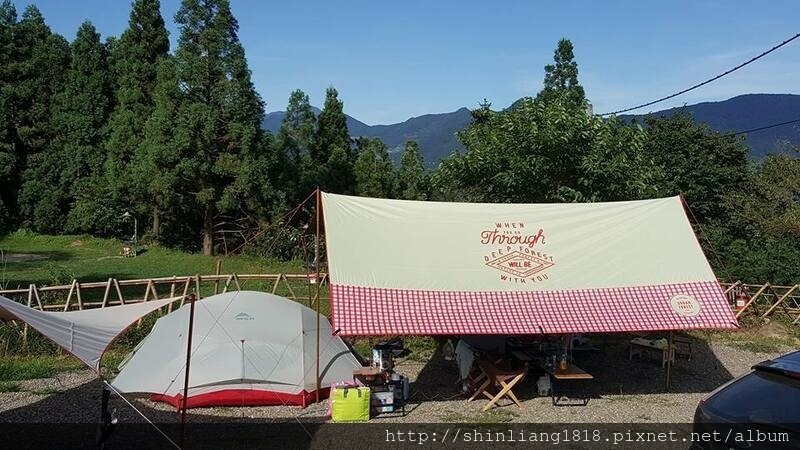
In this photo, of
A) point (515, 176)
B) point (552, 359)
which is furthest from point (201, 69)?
point (552, 359)

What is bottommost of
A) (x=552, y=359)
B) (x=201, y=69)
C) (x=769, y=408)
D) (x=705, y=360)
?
(x=705, y=360)

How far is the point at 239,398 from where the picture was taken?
9.44 m

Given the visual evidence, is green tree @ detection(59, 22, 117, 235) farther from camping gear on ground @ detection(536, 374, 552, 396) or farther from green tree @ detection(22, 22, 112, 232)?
camping gear on ground @ detection(536, 374, 552, 396)

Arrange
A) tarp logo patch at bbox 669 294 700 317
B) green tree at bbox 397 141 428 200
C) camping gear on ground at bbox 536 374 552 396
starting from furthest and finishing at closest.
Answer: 1. green tree at bbox 397 141 428 200
2. camping gear on ground at bbox 536 374 552 396
3. tarp logo patch at bbox 669 294 700 317

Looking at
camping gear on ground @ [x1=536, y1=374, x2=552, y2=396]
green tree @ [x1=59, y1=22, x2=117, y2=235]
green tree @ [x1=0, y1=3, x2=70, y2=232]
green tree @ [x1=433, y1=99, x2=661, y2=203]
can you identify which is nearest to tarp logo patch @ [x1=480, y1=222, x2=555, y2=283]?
camping gear on ground @ [x1=536, y1=374, x2=552, y2=396]

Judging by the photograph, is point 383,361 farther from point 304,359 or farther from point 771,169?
point 771,169

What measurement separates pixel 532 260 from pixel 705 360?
5.33 m

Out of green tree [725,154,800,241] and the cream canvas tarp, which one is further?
green tree [725,154,800,241]

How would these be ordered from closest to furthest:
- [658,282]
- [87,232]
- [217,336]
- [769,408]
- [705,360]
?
[769,408] < [217,336] < [658,282] < [705,360] < [87,232]

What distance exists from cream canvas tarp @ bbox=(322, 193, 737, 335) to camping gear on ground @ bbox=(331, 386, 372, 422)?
0.92 meters

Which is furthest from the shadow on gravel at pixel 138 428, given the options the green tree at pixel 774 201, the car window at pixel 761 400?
the green tree at pixel 774 201

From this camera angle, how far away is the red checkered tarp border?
9.08 metres

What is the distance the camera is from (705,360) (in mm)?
13148

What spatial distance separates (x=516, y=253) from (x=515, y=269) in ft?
1.05
